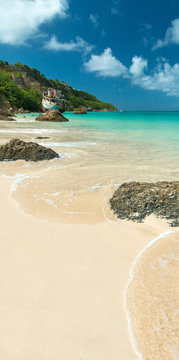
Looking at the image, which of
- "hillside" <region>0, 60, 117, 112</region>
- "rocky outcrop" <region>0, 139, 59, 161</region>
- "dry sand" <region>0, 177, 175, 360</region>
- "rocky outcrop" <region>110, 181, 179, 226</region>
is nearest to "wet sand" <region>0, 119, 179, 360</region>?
"dry sand" <region>0, 177, 175, 360</region>

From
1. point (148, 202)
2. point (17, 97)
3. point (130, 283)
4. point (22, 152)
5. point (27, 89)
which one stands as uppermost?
point (27, 89)

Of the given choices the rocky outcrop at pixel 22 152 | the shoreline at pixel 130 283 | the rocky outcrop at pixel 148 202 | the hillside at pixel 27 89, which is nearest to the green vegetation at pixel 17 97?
the hillside at pixel 27 89

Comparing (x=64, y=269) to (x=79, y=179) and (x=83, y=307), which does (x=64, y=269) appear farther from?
(x=79, y=179)

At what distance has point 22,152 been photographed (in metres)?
6.92

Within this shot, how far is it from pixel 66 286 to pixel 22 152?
5644 millimetres

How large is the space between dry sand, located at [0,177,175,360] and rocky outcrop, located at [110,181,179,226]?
0.20 m

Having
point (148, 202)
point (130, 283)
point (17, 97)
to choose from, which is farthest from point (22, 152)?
point (17, 97)

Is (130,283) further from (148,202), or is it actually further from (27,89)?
(27,89)

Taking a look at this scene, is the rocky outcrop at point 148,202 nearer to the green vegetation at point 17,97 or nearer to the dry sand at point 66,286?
the dry sand at point 66,286

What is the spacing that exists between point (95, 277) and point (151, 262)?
720 millimetres

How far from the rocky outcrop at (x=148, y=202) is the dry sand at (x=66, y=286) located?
20 centimetres

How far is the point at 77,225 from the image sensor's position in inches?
125

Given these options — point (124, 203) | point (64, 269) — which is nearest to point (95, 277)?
point (64, 269)

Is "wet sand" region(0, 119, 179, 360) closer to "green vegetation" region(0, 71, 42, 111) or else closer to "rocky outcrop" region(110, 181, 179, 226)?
"rocky outcrop" region(110, 181, 179, 226)
